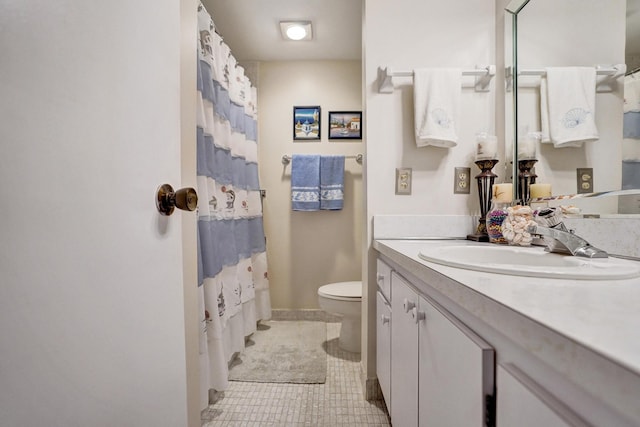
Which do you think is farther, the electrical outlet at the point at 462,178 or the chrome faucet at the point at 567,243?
the electrical outlet at the point at 462,178

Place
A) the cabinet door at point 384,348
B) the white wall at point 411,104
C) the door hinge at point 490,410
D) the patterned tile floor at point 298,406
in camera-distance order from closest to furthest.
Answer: the door hinge at point 490,410, the cabinet door at point 384,348, the patterned tile floor at point 298,406, the white wall at point 411,104

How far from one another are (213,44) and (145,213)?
138 centimetres

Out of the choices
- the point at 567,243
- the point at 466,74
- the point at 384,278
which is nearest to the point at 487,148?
the point at 466,74

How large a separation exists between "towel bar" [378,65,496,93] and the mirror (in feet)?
0.33

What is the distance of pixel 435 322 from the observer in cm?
65

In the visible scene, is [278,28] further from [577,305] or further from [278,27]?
[577,305]

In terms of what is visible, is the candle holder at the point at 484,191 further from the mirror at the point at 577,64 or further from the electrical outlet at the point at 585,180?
the electrical outlet at the point at 585,180

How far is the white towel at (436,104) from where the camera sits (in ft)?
4.38

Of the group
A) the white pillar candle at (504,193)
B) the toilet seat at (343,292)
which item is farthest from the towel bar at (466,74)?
the toilet seat at (343,292)

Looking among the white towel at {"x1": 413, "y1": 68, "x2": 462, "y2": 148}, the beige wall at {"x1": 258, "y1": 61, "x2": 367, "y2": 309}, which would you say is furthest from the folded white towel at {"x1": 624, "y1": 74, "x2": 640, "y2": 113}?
the beige wall at {"x1": 258, "y1": 61, "x2": 367, "y2": 309}

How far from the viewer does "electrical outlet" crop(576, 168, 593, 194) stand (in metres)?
0.95

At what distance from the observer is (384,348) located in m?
1.20

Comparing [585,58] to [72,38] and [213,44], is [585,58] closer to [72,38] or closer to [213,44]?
[72,38]

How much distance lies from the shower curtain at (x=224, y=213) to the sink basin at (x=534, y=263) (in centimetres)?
103
